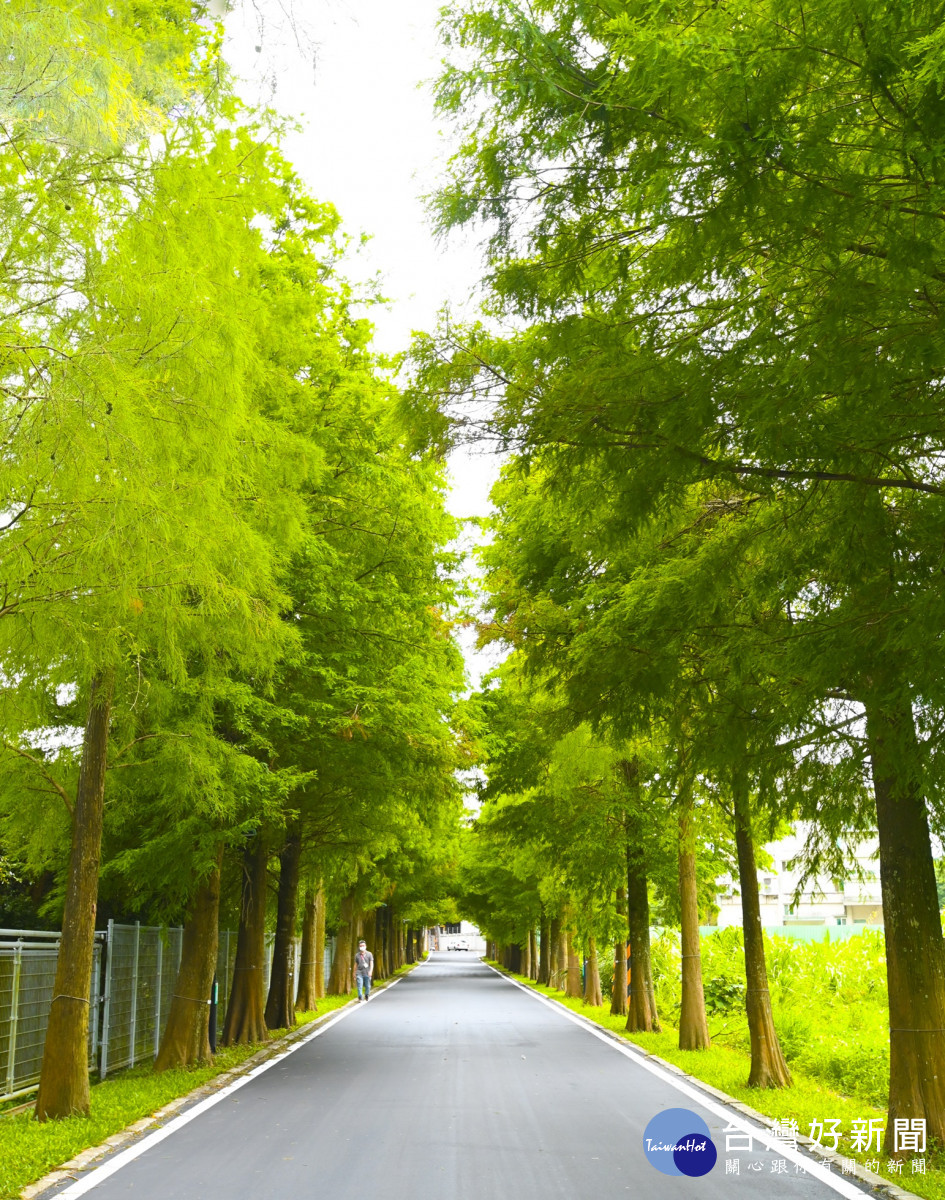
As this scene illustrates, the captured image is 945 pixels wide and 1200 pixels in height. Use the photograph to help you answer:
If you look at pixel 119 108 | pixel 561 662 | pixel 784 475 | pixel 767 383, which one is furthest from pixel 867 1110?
pixel 119 108

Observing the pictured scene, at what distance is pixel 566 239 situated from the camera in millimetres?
5980

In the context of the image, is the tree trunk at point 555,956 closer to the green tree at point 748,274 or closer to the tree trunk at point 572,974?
the tree trunk at point 572,974

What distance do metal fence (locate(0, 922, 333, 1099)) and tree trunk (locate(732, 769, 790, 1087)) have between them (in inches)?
318

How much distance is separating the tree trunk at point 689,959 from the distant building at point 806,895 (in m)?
1.33

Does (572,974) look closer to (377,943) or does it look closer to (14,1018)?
(377,943)

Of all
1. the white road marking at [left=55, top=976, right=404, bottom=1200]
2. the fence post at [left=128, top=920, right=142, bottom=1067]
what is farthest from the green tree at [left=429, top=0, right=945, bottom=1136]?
the fence post at [left=128, top=920, right=142, bottom=1067]

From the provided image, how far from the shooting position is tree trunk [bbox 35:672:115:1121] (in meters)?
9.79

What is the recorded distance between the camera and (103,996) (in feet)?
45.8

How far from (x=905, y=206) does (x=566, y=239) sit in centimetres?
195

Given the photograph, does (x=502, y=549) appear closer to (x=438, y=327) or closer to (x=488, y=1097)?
(x=488, y=1097)

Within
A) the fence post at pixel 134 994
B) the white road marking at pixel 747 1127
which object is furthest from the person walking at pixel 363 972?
the fence post at pixel 134 994

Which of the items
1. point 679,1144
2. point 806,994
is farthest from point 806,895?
point 806,994

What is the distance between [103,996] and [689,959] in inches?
355

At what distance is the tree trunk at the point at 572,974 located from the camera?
33.9 m
